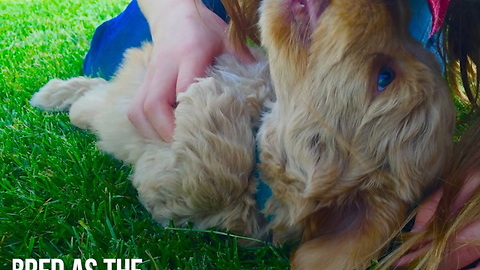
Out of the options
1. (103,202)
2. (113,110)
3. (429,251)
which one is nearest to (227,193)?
(103,202)

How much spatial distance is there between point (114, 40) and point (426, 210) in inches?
88.2

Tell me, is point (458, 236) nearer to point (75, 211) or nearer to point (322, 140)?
point (322, 140)

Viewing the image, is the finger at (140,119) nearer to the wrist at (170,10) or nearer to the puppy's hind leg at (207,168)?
the puppy's hind leg at (207,168)

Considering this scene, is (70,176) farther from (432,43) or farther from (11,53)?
(11,53)

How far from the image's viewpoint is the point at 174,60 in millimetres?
2086

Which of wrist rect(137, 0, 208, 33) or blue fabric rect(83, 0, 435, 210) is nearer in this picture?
wrist rect(137, 0, 208, 33)

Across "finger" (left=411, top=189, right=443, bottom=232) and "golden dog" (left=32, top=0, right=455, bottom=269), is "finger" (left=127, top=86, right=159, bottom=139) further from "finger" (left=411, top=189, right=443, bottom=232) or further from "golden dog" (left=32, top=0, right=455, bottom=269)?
"finger" (left=411, top=189, right=443, bottom=232)

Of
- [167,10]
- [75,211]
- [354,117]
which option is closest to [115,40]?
[167,10]

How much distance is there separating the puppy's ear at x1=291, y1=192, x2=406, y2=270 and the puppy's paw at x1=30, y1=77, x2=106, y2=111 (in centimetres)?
164

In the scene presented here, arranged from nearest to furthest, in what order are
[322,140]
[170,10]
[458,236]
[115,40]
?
[458,236], [322,140], [170,10], [115,40]

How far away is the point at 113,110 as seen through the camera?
224 centimetres

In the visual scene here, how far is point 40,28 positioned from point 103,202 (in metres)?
3.36

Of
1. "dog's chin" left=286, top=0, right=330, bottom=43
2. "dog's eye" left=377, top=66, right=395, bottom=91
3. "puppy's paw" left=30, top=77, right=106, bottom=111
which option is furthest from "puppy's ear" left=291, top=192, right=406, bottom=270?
"puppy's paw" left=30, top=77, right=106, bottom=111

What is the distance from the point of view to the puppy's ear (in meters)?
1.45
